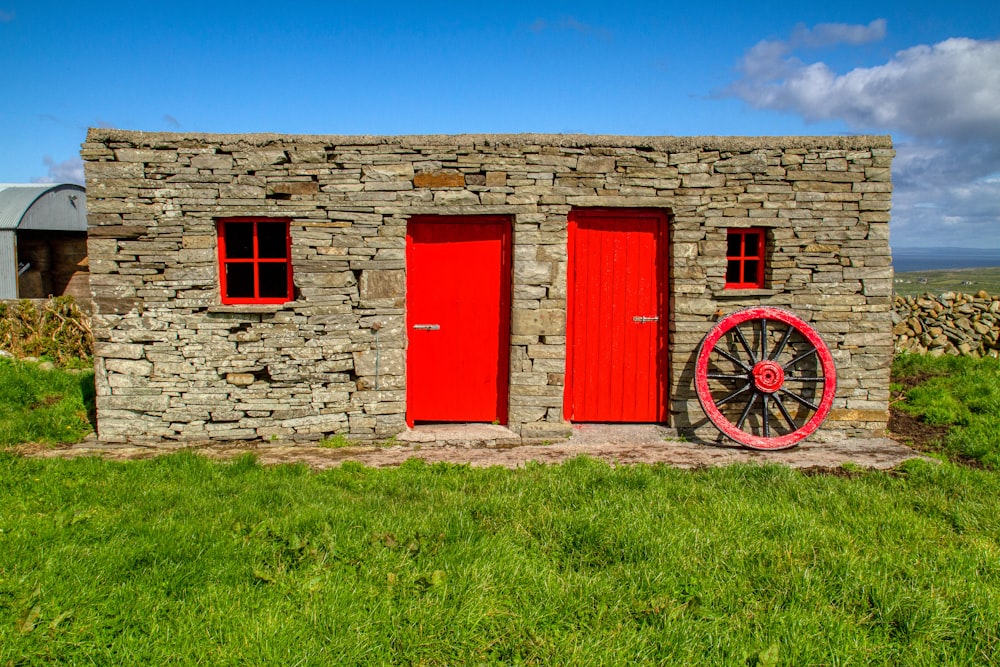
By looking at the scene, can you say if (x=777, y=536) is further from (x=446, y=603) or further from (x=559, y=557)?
(x=446, y=603)

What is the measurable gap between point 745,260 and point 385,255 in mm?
4353

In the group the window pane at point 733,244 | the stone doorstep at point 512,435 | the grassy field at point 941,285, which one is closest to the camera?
the stone doorstep at point 512,435

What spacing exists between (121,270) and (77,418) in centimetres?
192

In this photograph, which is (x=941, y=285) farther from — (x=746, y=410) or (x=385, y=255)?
(x=385, y=255)

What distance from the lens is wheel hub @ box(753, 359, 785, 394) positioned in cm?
735

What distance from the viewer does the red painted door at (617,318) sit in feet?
25.2

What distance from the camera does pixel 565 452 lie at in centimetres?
709

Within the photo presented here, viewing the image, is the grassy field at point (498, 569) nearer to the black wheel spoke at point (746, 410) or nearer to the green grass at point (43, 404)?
the black wheel spoke at point (746, 410)

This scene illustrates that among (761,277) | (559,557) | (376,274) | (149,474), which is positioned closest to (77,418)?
(149,474)

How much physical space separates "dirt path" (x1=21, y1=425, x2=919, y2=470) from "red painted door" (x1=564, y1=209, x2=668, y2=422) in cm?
34

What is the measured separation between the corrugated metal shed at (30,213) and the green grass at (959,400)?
59.0 ft

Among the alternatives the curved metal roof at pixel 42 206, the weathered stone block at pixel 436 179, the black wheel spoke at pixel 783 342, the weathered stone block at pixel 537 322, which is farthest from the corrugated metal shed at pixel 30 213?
the black wheel spoke at pixel 783 342

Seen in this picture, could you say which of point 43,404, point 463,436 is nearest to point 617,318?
point 463,436

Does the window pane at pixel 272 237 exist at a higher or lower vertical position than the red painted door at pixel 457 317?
higher
